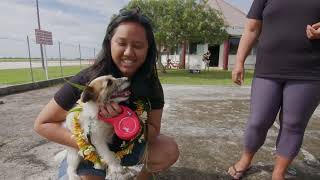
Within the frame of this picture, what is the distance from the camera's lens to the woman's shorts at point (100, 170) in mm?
2350

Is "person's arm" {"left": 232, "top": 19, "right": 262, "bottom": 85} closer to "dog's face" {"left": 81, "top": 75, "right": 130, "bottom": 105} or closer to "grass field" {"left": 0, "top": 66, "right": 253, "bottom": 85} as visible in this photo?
"dog's face" {"left": 81, "top": 75, "right": 130, "bottom": 105}

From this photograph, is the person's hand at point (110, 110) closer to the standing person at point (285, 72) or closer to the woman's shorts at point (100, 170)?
the woman's shorts at point (100, 170)

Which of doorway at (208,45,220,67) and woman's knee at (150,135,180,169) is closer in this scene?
woman's knee at (150,135,180,169)

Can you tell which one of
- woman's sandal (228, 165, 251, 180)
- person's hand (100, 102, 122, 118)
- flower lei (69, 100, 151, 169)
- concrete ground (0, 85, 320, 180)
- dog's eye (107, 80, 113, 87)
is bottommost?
concrete ground (0, 85, 320, 180)

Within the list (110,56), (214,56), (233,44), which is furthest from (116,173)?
(214,56)

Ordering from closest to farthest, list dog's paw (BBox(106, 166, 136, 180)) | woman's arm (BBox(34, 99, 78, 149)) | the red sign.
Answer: dog's paw (BBox(106, 166, 136, 180)), woman's arm (BBox(34, 99, 78, 149)), the red sign

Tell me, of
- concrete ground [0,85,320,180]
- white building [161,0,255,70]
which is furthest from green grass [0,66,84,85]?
white building [161,0,255,70]

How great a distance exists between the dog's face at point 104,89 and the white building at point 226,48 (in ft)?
73.8

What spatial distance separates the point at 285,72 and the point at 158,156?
1.23 meters

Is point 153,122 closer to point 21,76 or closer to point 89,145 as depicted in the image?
point 89,145

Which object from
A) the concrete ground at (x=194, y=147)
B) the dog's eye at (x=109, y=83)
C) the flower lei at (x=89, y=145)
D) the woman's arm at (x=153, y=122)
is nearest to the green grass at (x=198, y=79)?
the concrete ground at (x=194, y=147)

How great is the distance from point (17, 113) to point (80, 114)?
4296 millimetres

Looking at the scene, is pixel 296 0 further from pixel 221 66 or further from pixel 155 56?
pixel 221 66

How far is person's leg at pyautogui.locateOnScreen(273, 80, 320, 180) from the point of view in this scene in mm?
2551
